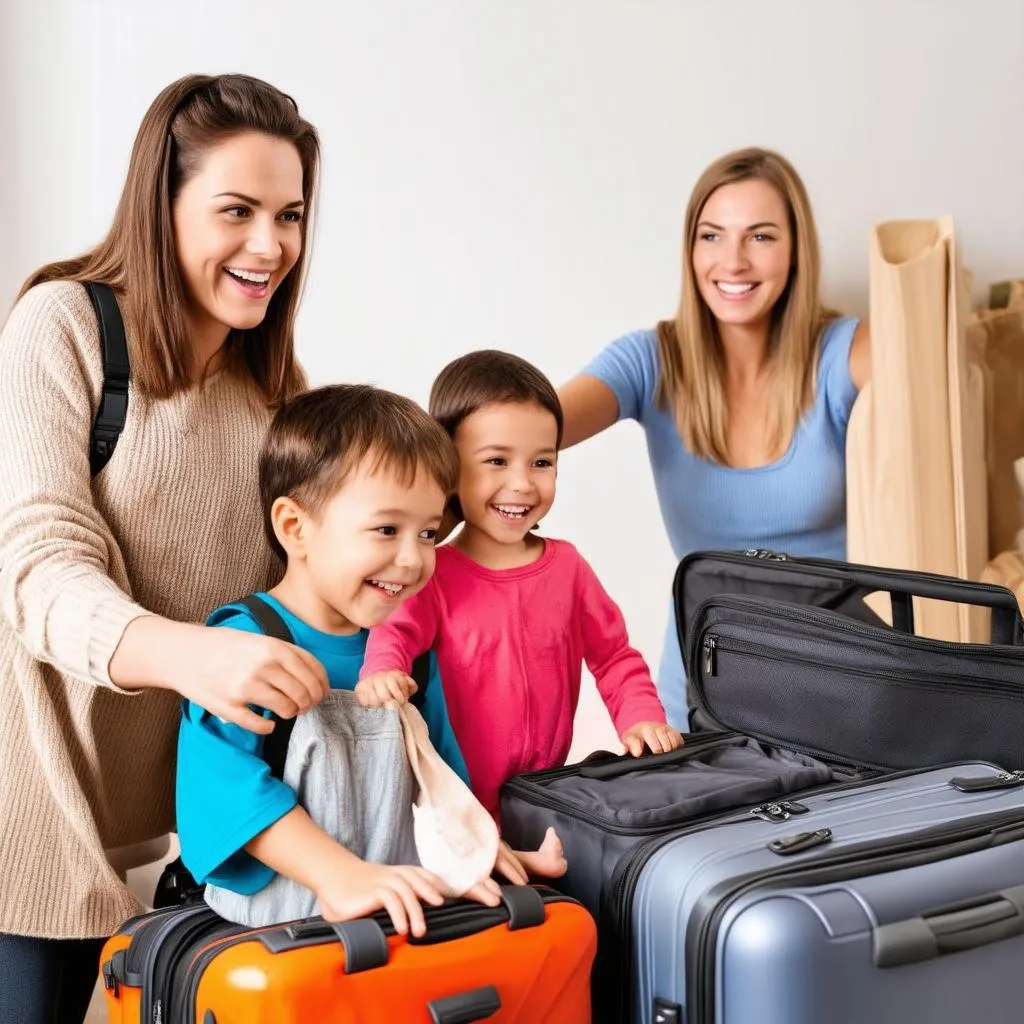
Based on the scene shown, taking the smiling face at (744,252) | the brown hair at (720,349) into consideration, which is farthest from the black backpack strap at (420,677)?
the smiling face at (744,252)

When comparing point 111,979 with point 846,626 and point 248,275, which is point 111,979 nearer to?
point 248,275

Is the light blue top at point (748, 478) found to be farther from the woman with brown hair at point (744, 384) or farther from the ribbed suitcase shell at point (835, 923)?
the ribbed suitcase shell at point (835, 923)

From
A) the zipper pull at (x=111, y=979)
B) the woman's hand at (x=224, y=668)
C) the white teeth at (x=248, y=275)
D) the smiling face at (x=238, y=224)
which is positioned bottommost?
the zipper pull at (x=111, y=979)

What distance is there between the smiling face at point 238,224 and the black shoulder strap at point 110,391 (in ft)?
0.32

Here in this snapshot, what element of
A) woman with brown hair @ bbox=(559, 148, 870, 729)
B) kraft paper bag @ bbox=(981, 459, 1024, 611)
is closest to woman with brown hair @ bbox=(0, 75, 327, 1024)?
woman with brown hair @ bbox=(559, 148, 870, 729)

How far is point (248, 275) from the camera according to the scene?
137 cm

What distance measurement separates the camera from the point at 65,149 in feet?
8.02

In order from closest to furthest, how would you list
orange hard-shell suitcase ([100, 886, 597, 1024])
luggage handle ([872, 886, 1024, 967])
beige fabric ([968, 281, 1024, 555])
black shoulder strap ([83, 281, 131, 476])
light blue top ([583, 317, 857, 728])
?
orange hard-shell suitcase ([100, 886, 597, 1024]), luggage handle ([872, 886, 1024, 967]), black shoulder strap ([83, 281, 131, 476]), light blue top ([583, 317, 857, 728]), beige fabric ([968, 281, 1024, 555])

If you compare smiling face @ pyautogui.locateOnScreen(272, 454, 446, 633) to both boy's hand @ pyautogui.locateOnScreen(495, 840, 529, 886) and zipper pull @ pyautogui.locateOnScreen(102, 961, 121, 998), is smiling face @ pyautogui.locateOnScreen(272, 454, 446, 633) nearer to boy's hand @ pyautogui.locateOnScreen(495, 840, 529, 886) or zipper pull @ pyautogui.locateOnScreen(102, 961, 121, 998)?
boy's hand @ pyautogui.locateOnScreen(495, 840, 529, 886)

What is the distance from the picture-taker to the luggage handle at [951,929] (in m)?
1.10

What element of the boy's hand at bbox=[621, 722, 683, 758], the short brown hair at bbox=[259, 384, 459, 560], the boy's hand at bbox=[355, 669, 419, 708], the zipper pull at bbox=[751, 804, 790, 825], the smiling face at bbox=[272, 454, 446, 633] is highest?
the short brown hair at bbox=[259, 384, 459, 560]

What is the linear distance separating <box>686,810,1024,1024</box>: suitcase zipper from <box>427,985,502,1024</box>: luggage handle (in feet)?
0.61

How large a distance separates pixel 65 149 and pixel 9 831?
1.53 m

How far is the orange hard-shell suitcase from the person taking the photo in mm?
998
